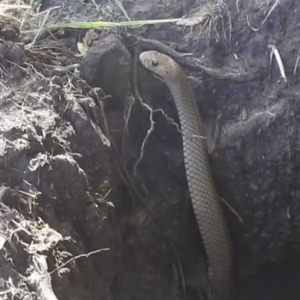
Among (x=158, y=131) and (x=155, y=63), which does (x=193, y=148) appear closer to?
(x=158, y=131)

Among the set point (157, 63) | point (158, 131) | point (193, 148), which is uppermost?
point (157, 63)

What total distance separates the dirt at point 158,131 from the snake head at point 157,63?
0.07 meters

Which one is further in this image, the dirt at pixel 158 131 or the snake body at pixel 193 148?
the snake body at pixel 193 148

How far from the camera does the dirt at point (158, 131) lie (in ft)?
6.41

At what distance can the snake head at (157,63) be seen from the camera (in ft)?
7.48

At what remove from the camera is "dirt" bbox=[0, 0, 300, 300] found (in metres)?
1.95

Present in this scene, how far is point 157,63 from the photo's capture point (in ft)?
7.50

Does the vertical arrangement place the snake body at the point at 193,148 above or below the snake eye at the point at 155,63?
below

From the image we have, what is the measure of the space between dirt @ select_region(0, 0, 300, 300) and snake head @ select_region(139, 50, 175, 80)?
0.22ft

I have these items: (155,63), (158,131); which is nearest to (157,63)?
(155,63)

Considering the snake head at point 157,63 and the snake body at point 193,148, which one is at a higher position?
the snake head at point 157,63

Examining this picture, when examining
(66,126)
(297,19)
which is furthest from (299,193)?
(66,126)

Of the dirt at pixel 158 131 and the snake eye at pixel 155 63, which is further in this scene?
the snake eye at pixel 155 63

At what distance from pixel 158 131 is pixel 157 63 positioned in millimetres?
310
